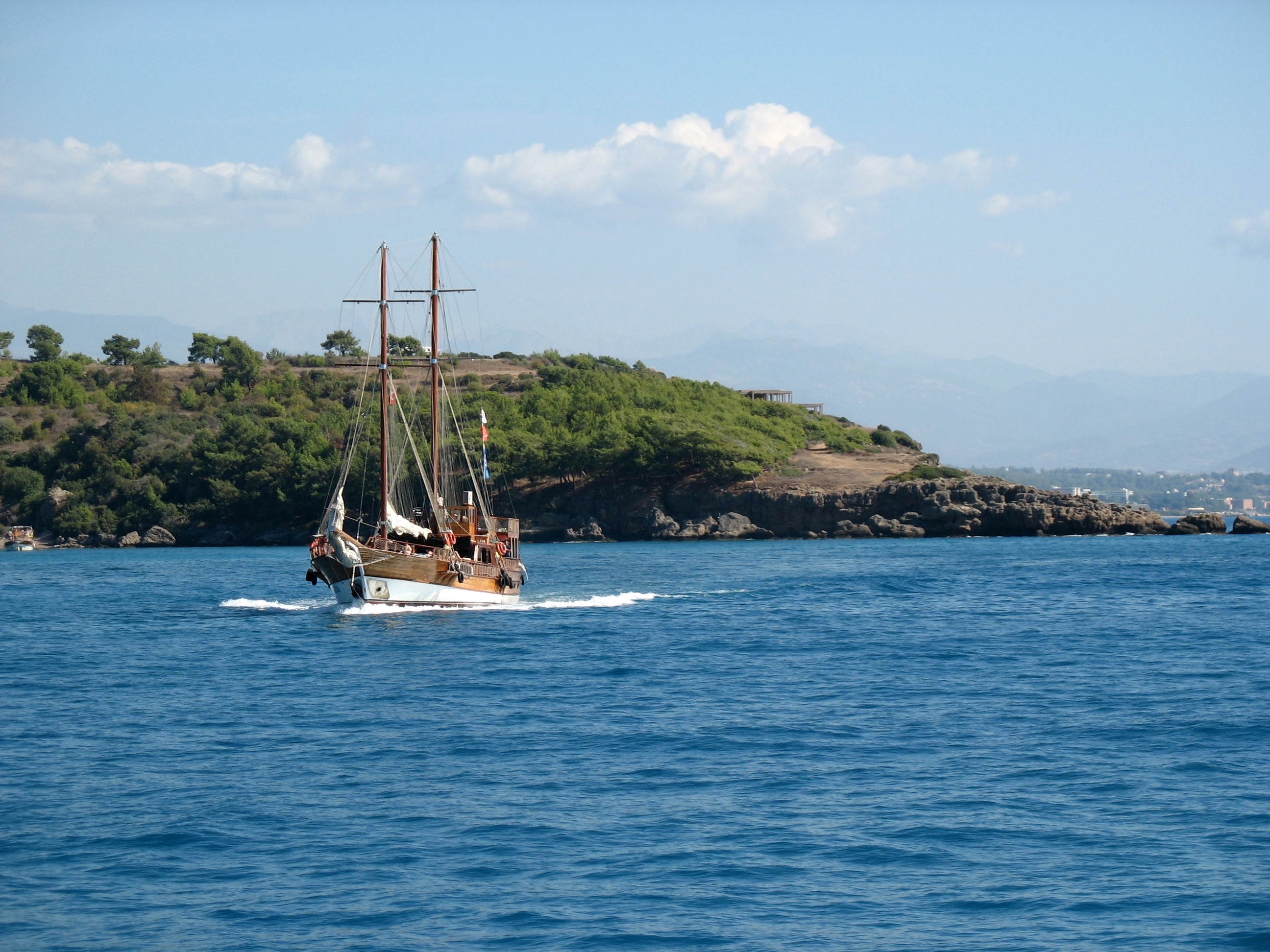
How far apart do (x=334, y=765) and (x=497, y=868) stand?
271 inches

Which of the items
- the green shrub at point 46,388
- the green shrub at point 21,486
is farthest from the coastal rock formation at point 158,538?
the green shrub at point 46,388

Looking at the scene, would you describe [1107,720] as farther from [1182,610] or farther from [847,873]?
[1182,610]

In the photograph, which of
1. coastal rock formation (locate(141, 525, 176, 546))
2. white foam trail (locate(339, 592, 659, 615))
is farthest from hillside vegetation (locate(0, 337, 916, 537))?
white foam trail (locate(339, 592, 659, 615))

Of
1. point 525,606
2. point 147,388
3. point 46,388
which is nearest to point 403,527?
point 525,606

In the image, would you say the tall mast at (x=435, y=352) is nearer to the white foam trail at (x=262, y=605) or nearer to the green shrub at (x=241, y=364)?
the white foam trail at (x=262, y=605)

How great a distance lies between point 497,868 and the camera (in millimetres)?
17891

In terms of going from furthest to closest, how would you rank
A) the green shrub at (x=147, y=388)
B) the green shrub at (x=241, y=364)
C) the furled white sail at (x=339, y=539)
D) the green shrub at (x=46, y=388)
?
the green shrub at (x=241, y=364) → the green shrub at (x=147, y=388) → the green shrub at (x=46, y=388) → the furled white sail at (x=339, y=539)

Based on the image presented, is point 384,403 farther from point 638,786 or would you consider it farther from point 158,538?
point 158,538

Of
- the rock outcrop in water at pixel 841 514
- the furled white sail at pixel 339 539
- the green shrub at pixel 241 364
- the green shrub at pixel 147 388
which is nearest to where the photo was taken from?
the furled white sail at pixel 339 539

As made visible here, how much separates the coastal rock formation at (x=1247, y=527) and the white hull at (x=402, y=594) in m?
82.6

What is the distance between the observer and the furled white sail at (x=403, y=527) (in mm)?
48594

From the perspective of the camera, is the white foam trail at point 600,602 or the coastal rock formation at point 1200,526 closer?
the white foam trail at point 600,602

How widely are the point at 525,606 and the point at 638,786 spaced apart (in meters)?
32.6

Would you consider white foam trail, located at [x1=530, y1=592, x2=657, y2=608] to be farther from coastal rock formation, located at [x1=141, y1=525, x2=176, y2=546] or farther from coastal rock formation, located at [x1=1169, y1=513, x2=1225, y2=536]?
coastal rock formation, located at [x1=1169, y1=513, x2=1225, y2=536]
